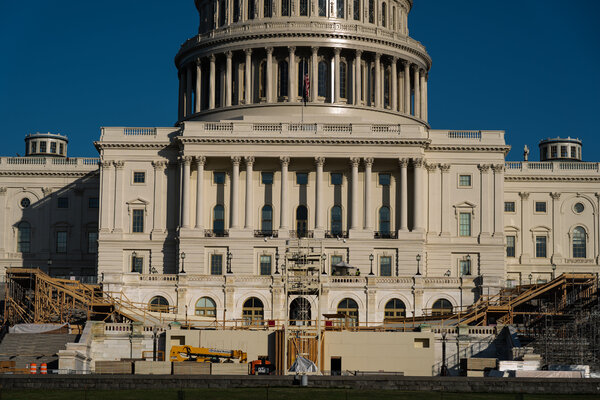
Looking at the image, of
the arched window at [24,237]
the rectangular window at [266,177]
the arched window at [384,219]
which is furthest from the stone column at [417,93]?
the arched window at [24,237]

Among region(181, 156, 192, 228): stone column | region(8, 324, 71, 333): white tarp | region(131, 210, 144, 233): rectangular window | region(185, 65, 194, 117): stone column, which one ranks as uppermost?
region(185, 65, 194, 117): stone column

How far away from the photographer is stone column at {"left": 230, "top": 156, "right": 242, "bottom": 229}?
112875 millimetres

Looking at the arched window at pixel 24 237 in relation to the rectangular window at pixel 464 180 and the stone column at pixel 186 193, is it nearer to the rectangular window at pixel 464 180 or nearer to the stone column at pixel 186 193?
the stone column at pixel 186 193

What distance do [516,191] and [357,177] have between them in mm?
21147

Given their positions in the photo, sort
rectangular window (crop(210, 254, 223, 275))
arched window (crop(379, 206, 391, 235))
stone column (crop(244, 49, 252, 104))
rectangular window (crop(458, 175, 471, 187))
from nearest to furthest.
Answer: rectangular window (crop(210, 254, 223, 275))
arched window (crop(379, 206, 391, 235))
rectangular window (crop(458, 175, 471, 187))
stone column (crop(244, 49, 252, 104))

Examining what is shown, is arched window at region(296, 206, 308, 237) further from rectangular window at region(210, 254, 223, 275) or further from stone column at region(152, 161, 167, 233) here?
stone column at region(152, 161, 167, 233)

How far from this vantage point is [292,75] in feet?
423

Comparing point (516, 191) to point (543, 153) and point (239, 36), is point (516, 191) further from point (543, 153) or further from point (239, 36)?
point (239, 36)

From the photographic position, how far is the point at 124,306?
91812 mm

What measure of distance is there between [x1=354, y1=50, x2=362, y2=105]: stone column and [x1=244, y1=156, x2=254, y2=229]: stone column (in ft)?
63.7

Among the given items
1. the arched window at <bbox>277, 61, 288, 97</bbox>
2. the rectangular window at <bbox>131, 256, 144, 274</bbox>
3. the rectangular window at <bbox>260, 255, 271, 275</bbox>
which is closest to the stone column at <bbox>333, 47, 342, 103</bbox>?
the arched window at <bbox>277, 61, 288, 97</bbox>

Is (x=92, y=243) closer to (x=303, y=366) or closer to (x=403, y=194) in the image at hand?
(x=403, y=194)

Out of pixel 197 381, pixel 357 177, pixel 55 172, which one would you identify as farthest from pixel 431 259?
pixel 197 381

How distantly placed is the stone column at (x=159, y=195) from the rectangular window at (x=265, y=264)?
10092 millimetres
